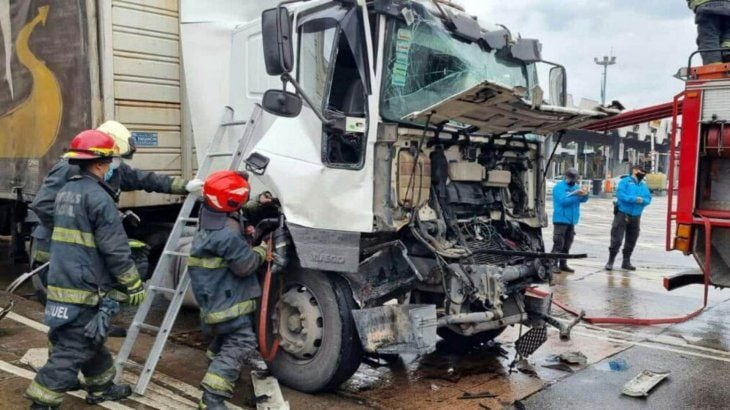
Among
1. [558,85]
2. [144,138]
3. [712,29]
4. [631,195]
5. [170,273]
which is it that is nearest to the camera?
[170,273]

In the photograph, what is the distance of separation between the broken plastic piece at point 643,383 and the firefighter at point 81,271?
3.38 meters

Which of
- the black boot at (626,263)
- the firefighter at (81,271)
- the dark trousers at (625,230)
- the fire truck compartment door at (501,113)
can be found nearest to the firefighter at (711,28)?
the fire truck compartment door at (501,113)

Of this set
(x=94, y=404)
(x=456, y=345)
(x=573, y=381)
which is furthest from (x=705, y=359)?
(x=94, y=404)

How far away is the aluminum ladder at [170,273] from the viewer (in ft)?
14.4

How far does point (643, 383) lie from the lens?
16.1ft

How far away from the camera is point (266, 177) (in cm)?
448

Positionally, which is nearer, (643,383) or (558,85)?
(643,383)

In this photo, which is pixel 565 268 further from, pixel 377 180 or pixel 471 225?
pixel 377 180

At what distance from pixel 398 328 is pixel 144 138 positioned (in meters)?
3.17

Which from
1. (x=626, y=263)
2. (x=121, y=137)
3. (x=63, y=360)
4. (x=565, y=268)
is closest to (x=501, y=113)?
(x=121, y=137)

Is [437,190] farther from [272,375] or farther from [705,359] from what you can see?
[705,359]

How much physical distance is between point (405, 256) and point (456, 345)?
1.66m

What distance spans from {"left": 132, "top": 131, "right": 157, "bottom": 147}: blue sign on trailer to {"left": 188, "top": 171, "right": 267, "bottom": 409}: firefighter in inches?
86.6

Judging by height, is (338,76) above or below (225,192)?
above
